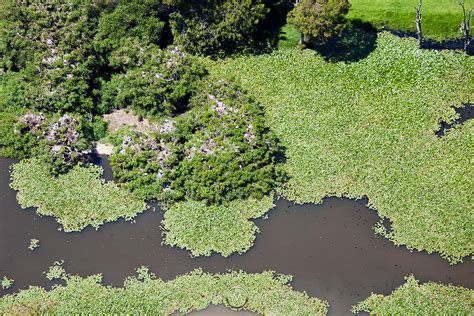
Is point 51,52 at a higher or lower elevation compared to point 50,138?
higher

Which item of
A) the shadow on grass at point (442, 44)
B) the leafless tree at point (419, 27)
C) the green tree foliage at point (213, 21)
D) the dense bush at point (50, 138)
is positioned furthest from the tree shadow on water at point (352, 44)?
the dense bush at point (50, 138)

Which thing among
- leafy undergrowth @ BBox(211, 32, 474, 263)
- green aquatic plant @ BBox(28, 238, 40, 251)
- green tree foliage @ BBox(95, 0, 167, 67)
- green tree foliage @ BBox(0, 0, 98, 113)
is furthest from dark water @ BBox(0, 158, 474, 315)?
green tree foliage @ BBox(95, 0, 167, 67)

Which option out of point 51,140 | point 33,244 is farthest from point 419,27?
point 33,244

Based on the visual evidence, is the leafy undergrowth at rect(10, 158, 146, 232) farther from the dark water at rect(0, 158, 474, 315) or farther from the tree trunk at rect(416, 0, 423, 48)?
the tree trunk at rect(416, 0, 423, 48)

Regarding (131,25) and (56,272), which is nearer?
(56,272)

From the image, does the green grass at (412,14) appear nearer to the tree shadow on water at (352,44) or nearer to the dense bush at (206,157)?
the tree shadow on water at (352,44)

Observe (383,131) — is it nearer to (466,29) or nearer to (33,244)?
(466,29)
